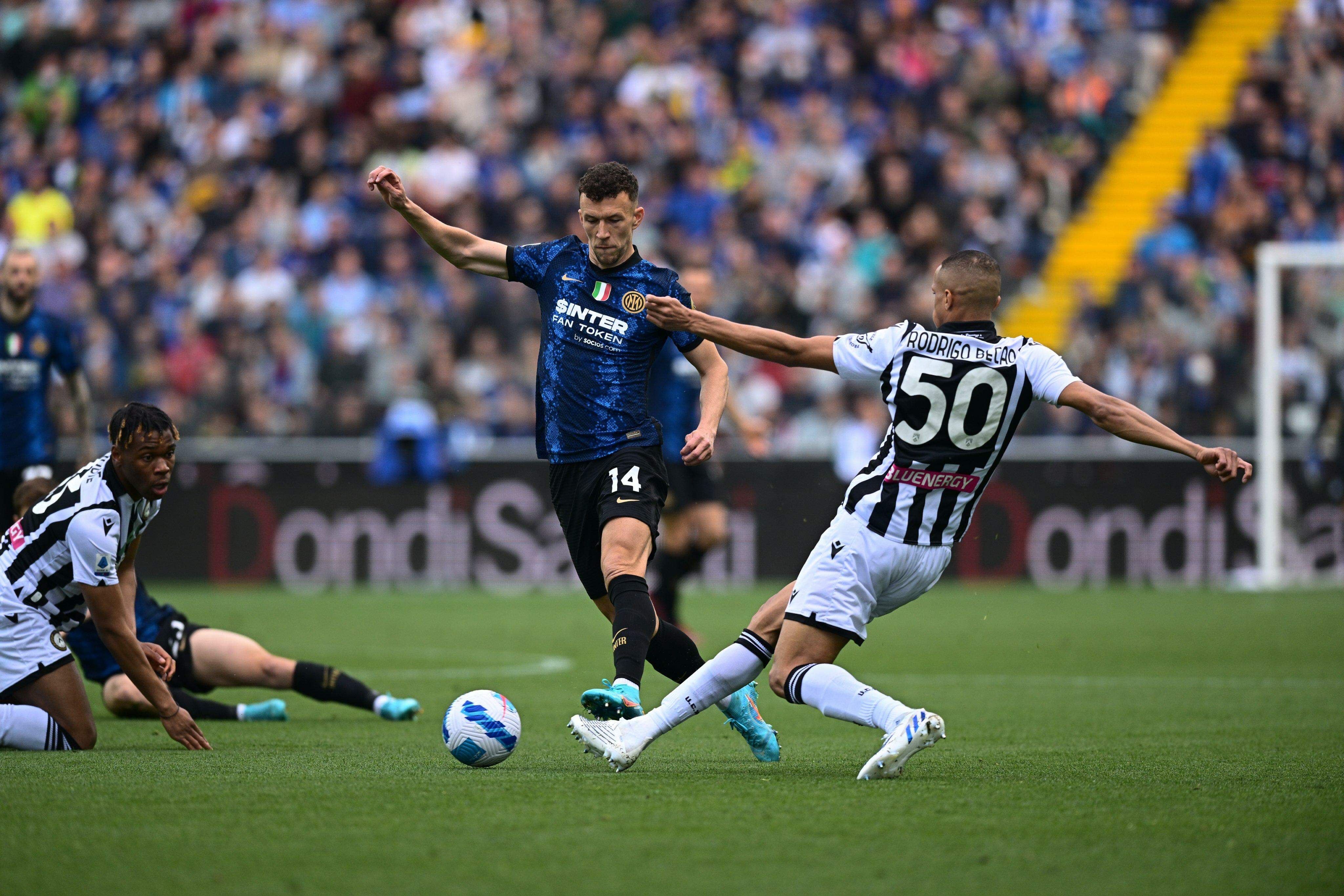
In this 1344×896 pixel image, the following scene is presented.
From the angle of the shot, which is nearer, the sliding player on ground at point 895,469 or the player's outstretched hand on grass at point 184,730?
the sliding player on ground at point 895,469

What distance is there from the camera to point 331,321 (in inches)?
772

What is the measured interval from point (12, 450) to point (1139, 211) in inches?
598

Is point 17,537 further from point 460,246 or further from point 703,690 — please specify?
point 703,690

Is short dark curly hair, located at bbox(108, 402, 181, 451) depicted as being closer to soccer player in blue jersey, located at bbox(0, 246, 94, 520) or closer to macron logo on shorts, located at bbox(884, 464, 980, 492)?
macron logo on shorts, located at bbox(884, 464, 980, 492)

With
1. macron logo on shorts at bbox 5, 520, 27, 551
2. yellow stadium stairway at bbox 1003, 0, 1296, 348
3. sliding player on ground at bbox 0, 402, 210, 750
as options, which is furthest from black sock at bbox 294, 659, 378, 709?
yellow stadium stairway at bbox 1003, 0, 1296, 348

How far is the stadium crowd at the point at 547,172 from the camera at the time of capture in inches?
741

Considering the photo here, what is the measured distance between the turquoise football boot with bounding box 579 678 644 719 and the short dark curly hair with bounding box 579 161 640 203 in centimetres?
191

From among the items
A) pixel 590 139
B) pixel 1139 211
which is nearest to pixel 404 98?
pixel 590 139

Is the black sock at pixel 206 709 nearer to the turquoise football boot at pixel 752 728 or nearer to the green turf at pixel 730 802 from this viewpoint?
the green turf at pixel 730 802

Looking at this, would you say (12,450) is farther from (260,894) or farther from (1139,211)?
(1139,211)

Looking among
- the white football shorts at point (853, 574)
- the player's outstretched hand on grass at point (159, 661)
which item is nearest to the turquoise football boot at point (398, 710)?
the player's outstretched hand on grass at point (159, 661)

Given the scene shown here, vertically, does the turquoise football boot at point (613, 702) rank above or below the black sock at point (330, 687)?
above

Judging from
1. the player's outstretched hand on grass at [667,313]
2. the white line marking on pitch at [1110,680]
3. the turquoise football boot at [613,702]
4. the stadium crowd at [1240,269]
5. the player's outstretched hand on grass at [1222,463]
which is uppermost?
the stadium crowd at [1240,269]

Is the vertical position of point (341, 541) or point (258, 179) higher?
point (258, 179)
